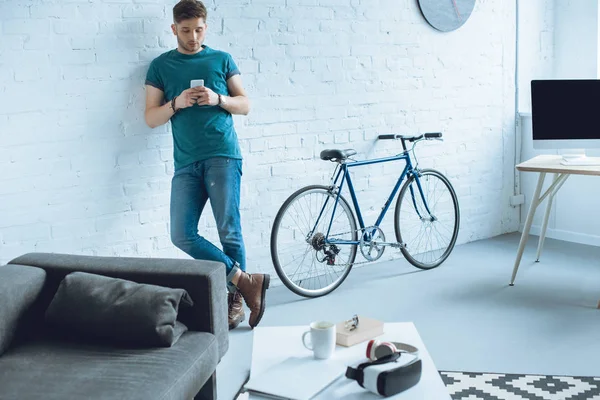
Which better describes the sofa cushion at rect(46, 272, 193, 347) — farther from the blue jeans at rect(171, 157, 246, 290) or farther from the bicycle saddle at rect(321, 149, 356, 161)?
the bicycle saddle at rect(321, 149, 356, 161)

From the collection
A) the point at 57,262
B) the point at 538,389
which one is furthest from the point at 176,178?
the point at 538,389

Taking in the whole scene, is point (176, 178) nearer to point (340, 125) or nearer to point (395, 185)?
point (340, 125)

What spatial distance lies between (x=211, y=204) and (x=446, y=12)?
2.14 meters

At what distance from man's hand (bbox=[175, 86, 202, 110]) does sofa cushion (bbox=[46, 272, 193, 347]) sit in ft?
4.13

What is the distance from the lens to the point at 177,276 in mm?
2377

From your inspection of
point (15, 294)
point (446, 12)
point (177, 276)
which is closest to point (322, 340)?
point (177, 276)

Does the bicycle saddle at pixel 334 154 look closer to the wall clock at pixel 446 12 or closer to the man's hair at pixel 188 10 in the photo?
the man's hair at pixel 188 10

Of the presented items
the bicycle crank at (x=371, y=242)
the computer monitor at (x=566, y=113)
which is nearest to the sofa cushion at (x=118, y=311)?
the bicycle crank at (x=371, y=242)

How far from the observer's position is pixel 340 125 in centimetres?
429

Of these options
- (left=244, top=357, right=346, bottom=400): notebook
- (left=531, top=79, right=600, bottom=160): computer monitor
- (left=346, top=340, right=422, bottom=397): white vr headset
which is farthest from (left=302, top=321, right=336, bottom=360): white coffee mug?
(left=531, top=79, right=600, bottom=160): computer monitor

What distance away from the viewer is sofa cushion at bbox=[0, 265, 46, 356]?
2.21m

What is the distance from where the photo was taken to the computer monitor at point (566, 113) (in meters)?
3.96

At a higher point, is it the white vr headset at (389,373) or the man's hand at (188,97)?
the man's hand at (188,97)

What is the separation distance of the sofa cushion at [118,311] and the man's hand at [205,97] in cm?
127
